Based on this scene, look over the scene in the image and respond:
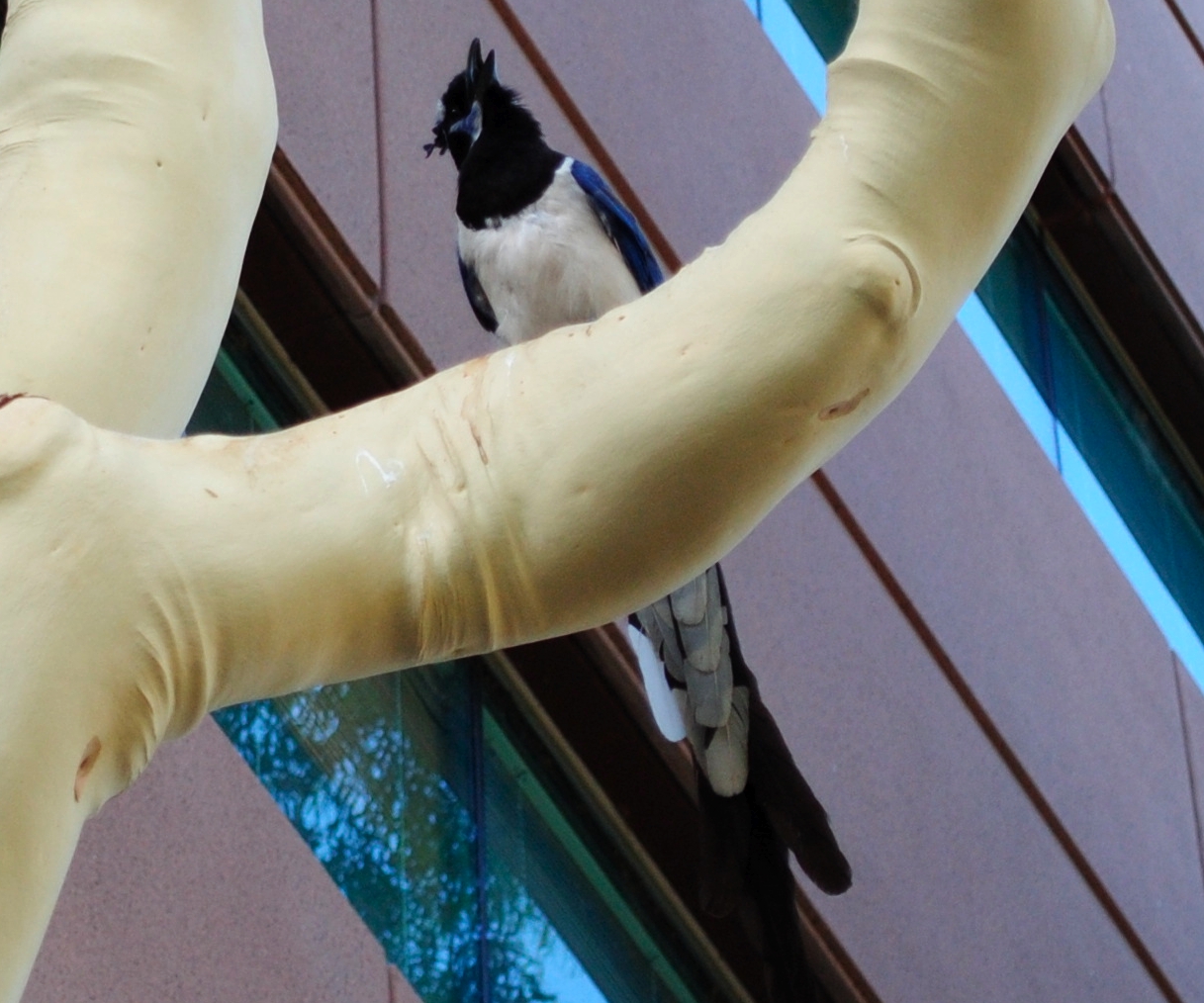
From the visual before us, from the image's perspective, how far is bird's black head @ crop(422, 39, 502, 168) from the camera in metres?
4.42

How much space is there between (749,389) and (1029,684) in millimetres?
4297

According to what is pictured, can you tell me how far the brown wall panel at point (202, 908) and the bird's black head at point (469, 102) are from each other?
1.41 meters

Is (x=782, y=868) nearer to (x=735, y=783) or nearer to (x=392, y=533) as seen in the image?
(x=735, y=783)

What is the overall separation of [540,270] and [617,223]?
0.21m

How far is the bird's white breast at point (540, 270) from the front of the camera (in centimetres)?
420

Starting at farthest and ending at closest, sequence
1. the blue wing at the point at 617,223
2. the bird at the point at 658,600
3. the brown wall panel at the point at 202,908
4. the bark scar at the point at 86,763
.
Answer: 1. the blue wing at the point at 617,223
2. the bird at the point at 658,600
3. the brown wall panel at the point at 202,908
4. the bark scar at the point at 86,763

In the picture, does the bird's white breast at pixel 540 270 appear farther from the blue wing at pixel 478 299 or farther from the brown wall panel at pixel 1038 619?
the brown wall panel at pixel 1038 619

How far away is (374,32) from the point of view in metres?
4.83

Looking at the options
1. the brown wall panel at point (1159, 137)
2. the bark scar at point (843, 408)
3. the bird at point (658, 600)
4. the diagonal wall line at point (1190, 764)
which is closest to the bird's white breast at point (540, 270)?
the bird at point (658, 600)

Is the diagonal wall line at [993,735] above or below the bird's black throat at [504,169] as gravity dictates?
below

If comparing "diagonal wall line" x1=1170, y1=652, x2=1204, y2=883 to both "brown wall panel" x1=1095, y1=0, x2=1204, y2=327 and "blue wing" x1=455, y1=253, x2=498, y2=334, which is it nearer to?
"brown wall panel" x1=1095, y1=0, x2=1204, y2=327

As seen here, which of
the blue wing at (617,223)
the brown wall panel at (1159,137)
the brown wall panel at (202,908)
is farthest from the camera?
the brown wall panel at (1159,137)

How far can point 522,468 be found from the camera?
1451mm

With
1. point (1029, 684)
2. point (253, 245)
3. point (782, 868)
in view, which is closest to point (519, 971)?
point (782, 868)
